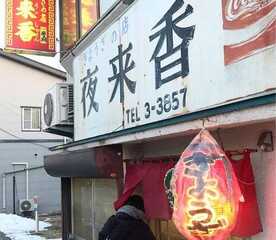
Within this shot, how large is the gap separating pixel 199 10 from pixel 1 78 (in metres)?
22.4

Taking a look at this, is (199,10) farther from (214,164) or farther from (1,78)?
(1,78)

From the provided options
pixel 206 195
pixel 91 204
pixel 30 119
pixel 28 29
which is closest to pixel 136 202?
pixel 206 195

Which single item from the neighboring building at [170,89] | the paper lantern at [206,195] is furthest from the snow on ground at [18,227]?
the paper lantern at [206,195]

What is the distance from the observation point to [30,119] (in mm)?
27609

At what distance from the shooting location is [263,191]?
5102 mm

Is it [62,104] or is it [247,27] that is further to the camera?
[62,104]

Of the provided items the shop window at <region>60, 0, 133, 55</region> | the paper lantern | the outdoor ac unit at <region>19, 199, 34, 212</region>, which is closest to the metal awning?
the shop window at <region>60, 0, 133, 55</region>

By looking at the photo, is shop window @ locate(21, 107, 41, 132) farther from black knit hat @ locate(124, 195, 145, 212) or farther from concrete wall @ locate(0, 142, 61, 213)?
black knit hat @ locate(124, 195, 145, 212)

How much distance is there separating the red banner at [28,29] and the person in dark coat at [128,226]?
22.2 ft

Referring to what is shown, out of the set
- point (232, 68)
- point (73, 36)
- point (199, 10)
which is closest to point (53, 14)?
point (73, 36)

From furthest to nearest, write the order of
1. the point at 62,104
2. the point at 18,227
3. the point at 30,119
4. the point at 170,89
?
1. the point at 30,119
2. the point at 18,227
3. the point at 62,104
4. the point at 170,89

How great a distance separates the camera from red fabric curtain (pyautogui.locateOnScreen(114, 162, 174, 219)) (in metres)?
6.82

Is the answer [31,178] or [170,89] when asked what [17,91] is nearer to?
[31,178]

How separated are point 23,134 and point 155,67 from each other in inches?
842
